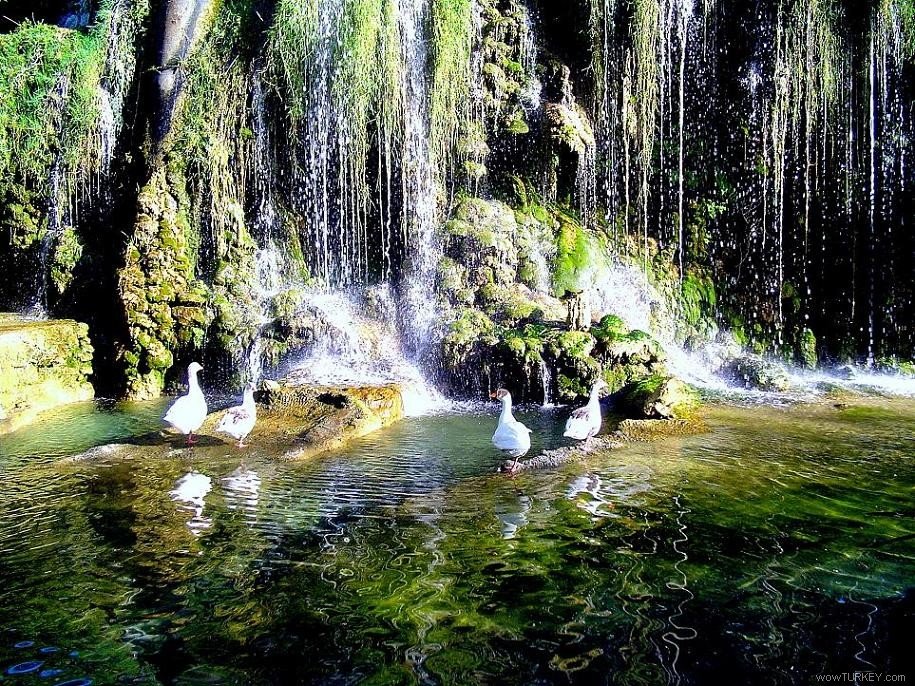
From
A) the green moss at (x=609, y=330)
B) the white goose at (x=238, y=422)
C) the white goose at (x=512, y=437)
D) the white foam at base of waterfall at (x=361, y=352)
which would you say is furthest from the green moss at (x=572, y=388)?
the white goose at (x=238, y=422)

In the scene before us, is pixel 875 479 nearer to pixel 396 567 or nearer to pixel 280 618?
pixel 396 567

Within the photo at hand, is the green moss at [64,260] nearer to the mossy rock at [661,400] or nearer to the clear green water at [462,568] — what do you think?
the clear green water at [462,568]

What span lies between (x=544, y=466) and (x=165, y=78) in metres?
11.2

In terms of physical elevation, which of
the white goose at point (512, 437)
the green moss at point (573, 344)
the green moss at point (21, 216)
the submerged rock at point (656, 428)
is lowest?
the submerged rock at point (656, 428)

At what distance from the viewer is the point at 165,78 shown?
13.7 m

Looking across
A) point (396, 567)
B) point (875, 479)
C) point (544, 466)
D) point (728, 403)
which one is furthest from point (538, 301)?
point (396, 567)

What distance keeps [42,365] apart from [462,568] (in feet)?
33.0

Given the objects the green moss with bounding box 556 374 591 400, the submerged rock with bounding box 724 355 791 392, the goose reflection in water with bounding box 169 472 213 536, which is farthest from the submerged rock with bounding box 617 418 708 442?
the goose reflection in water with bounding box 169 472 213 536

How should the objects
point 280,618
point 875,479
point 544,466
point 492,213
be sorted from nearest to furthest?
point 280,618 → point 875,479 → point 544,466 → point 492,213

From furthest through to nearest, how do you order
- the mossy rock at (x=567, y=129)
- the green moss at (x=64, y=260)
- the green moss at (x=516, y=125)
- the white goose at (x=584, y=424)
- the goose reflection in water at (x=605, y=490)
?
1. the green moss at (x=516, y=125)
2. the mossy rock at (x=567, y=129)
3. the green moss at (x=64, y=260)
4. the white goose at (x=584, y=424)
5. the goose reflection in water at (x=605, y=490)

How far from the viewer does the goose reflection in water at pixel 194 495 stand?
5387 mm

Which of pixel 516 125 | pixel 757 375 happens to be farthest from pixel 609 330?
pixel 516 125

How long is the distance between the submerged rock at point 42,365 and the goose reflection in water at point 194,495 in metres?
5.01

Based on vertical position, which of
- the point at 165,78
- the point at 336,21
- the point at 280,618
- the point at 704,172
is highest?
the point at 336,21
